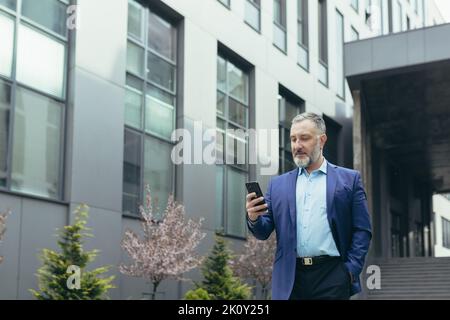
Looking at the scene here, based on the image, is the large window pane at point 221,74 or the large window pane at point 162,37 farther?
the large window pane at point 221,74

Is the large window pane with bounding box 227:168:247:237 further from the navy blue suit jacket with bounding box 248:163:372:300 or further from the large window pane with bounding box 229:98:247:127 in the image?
the navy blue suit jacket with bounding box 248:163:372:300

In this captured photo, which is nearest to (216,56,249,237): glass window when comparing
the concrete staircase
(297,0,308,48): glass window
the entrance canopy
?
the entrance canopy

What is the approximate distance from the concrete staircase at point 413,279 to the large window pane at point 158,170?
29.8 feet

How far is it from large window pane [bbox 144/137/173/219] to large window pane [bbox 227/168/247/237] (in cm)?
303

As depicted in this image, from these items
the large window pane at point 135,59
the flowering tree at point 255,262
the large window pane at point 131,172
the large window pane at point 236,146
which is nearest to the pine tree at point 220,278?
the flowering tree at point 255,262

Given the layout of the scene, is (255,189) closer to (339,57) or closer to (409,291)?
(409,291)

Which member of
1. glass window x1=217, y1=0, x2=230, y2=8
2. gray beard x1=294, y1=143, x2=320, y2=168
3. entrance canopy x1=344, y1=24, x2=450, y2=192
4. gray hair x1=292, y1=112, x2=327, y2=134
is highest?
glass window x1=217, y1=0, x2=230, y2=8

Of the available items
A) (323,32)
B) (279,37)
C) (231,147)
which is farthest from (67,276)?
(323,32)

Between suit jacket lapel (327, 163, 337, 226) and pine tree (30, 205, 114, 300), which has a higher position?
suit jacket lapel (327, 163, 337, 226)

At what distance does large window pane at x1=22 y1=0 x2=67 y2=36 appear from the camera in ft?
44.4

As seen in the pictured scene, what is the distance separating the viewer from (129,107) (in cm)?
1636

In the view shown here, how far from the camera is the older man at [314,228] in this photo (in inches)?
147

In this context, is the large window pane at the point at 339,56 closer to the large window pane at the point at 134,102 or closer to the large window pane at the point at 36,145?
the large window pane at the point at 134,102

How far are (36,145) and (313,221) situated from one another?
10350 millimetres
